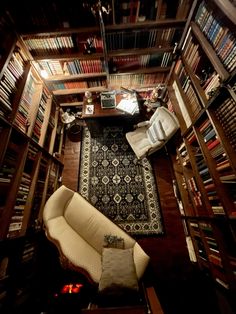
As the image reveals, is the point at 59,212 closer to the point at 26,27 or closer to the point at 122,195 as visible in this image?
the point at 122,195

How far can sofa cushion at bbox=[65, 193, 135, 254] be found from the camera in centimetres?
193

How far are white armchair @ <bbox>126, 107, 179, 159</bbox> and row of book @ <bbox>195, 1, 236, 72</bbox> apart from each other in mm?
843

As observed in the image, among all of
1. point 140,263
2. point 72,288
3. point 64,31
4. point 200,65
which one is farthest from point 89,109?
point 72,288

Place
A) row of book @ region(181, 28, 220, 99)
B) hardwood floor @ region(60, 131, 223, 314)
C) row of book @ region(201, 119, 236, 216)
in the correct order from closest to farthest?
row of book @ region(201, 119, 236, 216), row of book @ region(181, 28, 220, 99), hardwood floor @ region(60, 131, 223, 314)

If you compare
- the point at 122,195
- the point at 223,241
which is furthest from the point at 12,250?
the point at 223,241

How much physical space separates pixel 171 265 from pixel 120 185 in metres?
1.43

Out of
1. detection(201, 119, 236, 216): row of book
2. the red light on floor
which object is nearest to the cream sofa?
the red light on floor

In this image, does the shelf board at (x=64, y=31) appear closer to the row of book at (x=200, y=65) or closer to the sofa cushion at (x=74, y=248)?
the row of book at (x=200, y=65)

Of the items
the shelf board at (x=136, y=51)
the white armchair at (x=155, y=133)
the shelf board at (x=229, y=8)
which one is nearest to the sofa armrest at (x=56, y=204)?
the white armchair at (x=155, y=133)

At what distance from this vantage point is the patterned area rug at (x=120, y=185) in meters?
2.63

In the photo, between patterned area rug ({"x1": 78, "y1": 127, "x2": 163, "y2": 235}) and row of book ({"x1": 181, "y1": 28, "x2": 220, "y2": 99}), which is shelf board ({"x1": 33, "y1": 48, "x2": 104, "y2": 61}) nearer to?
row of book ({"x1": 181, "y1": 28, "x2": 220, "y2": 99})

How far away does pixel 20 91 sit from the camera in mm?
2076

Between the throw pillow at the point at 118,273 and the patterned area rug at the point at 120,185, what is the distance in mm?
794

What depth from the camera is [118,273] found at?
1.64 metres
